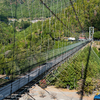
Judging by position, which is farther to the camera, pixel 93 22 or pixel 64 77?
pixel 93 22

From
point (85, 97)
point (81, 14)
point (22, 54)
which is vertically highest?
point (81, 14)

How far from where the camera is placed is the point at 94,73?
9617 millimetres

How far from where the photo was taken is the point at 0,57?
503cm

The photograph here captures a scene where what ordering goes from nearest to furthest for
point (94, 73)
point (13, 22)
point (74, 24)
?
point (13, 22) → point (94, 73) → point (74, 24)

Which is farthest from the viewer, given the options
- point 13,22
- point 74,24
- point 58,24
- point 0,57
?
point 74,24

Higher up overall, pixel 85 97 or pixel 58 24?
pixel 58 24

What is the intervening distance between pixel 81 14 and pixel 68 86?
21133 millimetres

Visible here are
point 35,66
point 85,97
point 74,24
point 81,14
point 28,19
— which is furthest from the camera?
point 81,14

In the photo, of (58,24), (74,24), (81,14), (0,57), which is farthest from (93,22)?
(0,57)

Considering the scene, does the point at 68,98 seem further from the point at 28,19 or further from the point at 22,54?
the point at 28,19

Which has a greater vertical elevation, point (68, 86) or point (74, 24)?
point (74, 24)

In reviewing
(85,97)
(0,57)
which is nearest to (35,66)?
(0,57)

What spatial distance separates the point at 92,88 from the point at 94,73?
2.86 meters

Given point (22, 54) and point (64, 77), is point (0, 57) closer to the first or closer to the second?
point (22, 54)
